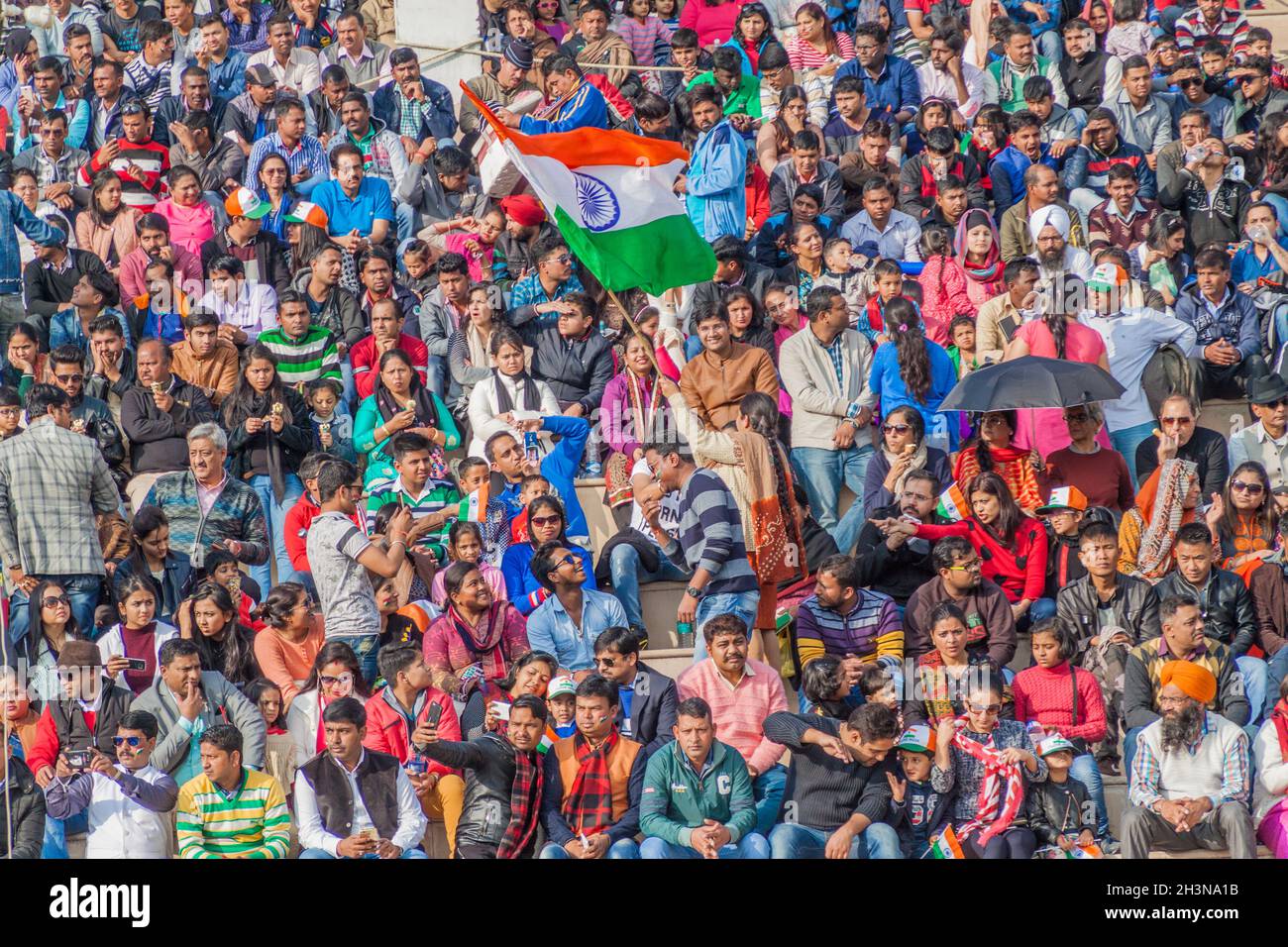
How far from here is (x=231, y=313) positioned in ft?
49.5

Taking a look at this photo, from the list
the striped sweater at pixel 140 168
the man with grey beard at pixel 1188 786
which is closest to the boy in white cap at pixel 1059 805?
the man with grey beard at pixel 1188 786

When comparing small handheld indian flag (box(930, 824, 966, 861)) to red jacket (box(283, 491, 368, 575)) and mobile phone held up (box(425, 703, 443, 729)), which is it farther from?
red jacket (box(283, 491, 368, 575))

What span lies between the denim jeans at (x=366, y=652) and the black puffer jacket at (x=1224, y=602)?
407 cm

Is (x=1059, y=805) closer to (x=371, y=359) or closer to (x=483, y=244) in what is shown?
(x=371, y=359)

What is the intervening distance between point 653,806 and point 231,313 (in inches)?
204

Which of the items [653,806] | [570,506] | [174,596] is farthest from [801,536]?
[174,596]

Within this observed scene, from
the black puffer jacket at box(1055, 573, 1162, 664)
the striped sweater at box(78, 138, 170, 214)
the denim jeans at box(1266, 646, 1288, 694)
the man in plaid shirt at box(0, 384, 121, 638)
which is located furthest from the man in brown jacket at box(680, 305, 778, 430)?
the striped sweater at box(78, 138, 170, 214)

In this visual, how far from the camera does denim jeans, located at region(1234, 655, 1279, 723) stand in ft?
40.2

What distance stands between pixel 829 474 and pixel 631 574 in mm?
1544

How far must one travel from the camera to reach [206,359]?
14.5 m

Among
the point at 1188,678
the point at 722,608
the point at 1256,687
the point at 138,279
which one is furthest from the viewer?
the point at 138,279

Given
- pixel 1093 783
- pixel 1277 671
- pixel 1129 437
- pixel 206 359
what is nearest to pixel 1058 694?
pixel 1093 783

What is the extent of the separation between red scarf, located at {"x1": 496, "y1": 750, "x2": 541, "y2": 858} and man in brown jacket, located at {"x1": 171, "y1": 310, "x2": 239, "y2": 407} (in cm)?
388
